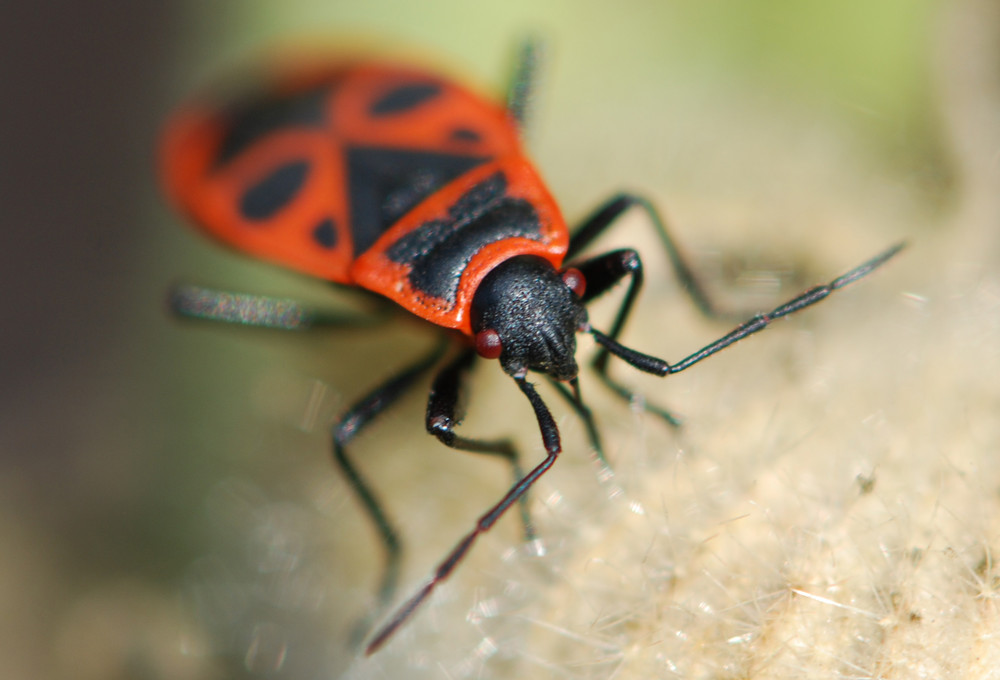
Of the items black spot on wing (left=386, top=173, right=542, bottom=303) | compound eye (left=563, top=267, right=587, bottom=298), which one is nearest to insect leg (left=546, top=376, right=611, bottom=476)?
compound eye (left=563, top=267, right=587, bottom=298)

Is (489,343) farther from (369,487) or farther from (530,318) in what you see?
(369,487)

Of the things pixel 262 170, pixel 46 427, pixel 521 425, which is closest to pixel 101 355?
pixel 46 427

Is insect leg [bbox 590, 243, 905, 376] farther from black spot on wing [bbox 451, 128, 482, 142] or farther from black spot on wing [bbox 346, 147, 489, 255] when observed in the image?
black spot on wing [bbox 451, 128, 482, 142]

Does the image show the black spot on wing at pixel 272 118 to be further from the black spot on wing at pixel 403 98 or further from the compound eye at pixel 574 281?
the compound eye at pixel 574 281

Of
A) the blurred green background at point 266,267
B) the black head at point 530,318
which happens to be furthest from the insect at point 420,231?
the blurred green background at point 266,267

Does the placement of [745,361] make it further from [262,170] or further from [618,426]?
[262,170]

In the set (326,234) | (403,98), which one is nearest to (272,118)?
(403,98)
